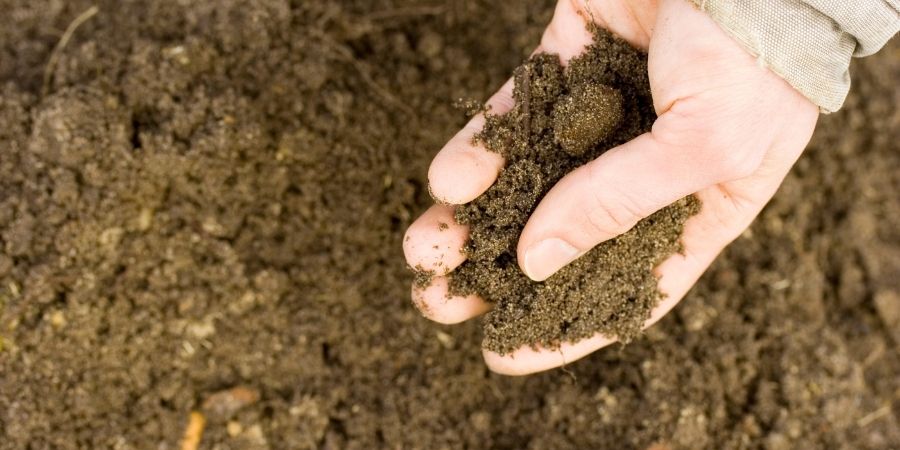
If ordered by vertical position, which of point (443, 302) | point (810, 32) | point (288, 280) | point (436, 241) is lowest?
point (288, 280)

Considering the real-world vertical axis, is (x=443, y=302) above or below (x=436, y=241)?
below

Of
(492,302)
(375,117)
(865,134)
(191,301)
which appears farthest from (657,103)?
(865,134)

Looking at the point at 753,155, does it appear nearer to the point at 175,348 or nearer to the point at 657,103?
the point at 657,103

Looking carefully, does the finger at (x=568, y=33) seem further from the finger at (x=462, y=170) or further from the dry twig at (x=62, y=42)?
the dry twig at (x=62, y=42)

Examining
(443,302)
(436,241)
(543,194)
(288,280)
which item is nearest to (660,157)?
(543,194)

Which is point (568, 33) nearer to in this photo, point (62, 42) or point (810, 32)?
point (810, 32)

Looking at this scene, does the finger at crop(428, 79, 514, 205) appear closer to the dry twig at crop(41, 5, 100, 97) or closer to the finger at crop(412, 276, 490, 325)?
the finger at crop(412, 276, 490, 325)

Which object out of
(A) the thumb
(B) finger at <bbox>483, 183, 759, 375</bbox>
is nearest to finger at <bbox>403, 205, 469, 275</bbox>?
(A) the thumb
